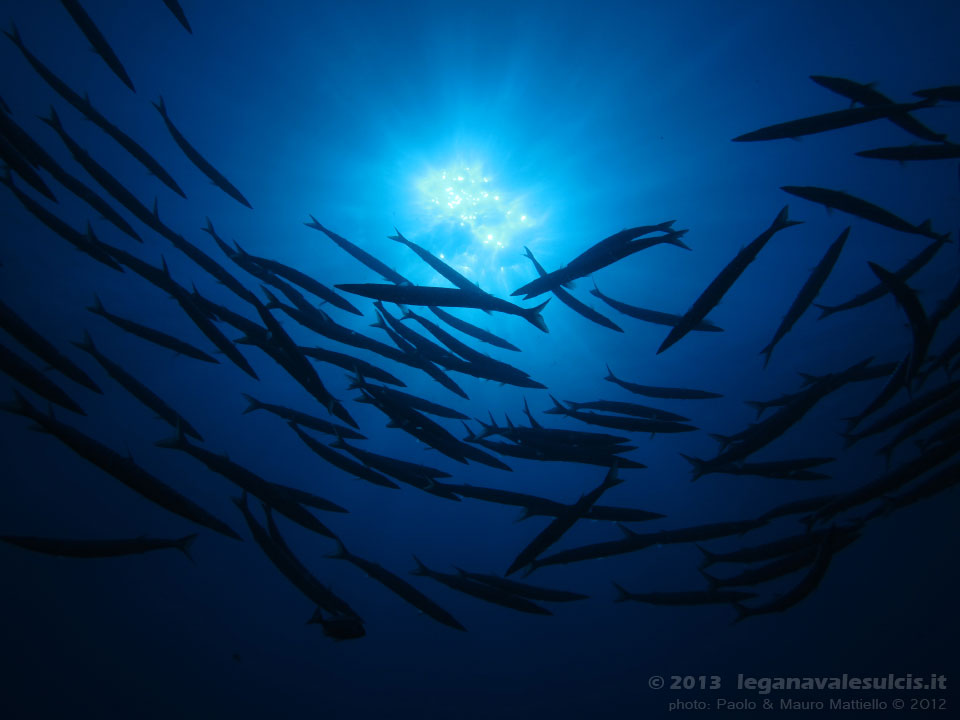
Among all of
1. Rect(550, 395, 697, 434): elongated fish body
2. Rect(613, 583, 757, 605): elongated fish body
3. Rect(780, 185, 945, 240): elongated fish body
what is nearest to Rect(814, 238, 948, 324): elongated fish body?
Rect(780, 185, 945, 240): elongated fish body

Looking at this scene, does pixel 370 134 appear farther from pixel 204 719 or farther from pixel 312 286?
pixel 204 719

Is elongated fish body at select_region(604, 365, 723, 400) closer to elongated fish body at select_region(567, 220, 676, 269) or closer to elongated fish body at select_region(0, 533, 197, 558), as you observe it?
elongated fish body at select_region(567, 220, 676, 269)

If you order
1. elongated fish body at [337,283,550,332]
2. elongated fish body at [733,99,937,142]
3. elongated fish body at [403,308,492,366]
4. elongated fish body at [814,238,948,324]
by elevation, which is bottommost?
elongated fish body at [337,283,550,332]

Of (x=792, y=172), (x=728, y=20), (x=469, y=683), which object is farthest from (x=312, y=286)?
(x=469, y=683)

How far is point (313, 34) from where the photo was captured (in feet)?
17.8

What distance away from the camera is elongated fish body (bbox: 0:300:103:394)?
3.79m

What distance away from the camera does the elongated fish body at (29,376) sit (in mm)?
3693

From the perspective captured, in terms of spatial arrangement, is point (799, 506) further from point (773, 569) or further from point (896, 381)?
point (896, 381)

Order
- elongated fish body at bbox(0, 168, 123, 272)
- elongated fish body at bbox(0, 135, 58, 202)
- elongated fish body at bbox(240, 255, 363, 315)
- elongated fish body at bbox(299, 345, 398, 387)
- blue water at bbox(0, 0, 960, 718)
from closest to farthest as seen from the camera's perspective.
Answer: elongated fish body at bbox(0, 135, 58, 202) → elongated fish body at bbox(0, 168, 123, 272) → elongated fish body at bbox(240, 255, 363, 315) → elongated fish body at bbox(299, 345, 398, 387) → blue water at bbox(0, 0, 960, 718)

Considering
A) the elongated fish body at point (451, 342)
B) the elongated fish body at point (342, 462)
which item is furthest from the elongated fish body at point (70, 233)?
the elongated fish body at point (451, 342)

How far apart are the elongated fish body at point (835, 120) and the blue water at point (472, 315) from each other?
2.52 meters

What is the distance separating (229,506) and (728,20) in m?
13.9

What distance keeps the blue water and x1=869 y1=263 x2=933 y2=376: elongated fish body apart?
3612mm

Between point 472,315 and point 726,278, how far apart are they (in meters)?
4.95
